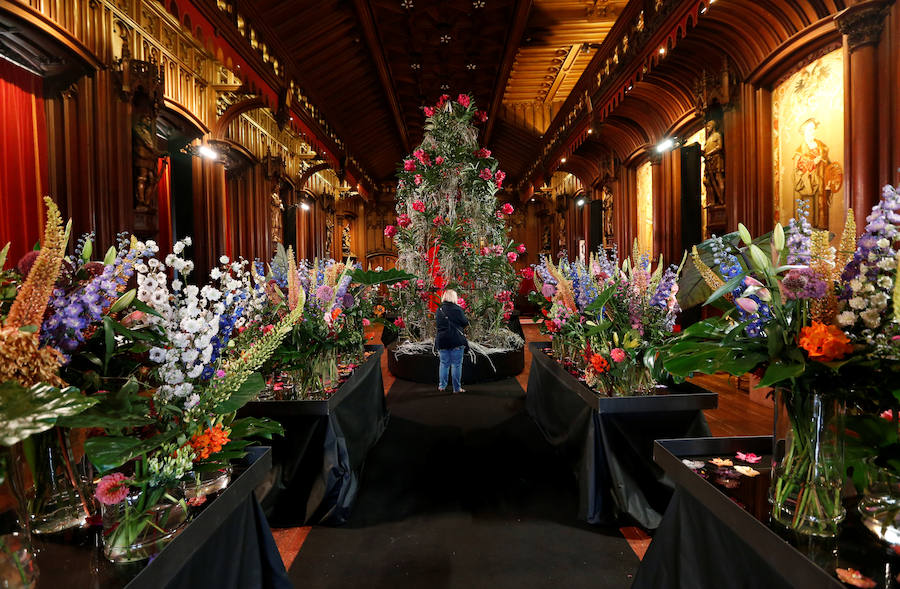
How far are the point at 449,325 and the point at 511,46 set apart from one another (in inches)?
219

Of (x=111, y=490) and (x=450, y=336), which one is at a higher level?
(x=111, y=490)

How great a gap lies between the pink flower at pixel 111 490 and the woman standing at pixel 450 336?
4.14 metres

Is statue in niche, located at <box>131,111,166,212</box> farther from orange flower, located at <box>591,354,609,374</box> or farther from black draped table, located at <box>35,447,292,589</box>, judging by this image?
orange flower, located at <box>591,354,609,374</box>

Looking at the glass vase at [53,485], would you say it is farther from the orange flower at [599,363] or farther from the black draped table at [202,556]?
the orange flower at [599,363]

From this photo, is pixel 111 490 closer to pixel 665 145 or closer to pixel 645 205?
pixel 665 145

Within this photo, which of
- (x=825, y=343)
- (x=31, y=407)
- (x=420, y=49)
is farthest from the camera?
(x=420, y=49)

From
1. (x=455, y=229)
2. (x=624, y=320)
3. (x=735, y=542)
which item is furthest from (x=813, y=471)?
(x=455, y=229)

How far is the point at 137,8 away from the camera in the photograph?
15.3ft

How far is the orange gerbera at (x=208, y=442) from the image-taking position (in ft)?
3.72

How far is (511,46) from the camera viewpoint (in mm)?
8008

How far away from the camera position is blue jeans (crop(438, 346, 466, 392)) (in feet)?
17.3

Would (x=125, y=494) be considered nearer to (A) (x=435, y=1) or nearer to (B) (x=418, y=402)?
(B) (x=418, y=402)

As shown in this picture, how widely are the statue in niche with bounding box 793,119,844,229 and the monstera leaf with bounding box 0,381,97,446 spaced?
473cm

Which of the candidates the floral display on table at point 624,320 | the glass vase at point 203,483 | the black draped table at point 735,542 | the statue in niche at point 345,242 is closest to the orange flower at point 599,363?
the floral display on table at point 624,320
